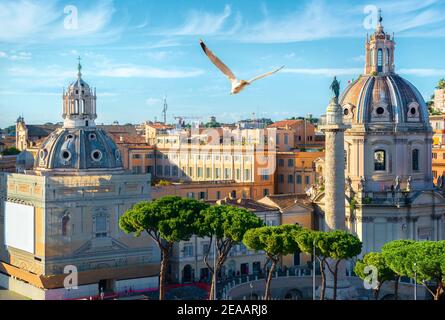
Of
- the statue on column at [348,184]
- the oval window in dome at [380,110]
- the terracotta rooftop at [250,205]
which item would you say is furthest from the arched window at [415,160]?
the terracotta rooftop at [250,205]

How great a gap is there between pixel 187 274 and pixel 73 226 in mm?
5783

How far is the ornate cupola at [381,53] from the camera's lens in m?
43.0

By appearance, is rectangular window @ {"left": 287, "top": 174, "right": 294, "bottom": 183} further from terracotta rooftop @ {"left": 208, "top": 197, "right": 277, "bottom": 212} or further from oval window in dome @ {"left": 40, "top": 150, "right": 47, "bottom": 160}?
oval window in dome @ {"left": 40, "top": 150, "right": 47, "bottom": 160}

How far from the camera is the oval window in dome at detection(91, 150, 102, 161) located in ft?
138

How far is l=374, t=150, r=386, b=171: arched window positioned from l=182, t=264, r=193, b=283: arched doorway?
33.4 feet

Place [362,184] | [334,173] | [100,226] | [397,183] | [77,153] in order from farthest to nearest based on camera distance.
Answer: [77,153], [362,184], [397,183], [100,226], [334,173]

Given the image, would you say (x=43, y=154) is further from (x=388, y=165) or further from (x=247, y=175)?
(x=388, y=165)

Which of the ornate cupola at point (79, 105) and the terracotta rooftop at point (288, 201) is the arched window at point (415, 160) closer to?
the terracotta rooftop at point (288, 201)

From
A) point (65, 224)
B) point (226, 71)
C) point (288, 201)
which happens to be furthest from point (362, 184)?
point (226, 71)

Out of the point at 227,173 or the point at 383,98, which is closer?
the point at 383,98

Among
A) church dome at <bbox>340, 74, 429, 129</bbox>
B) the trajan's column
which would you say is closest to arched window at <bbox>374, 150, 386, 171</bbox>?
church dome at <bbox>340, 74, 429, 129</bbox>

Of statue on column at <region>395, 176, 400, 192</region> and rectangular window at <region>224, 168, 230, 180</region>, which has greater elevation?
rectangular window at <region>224, 168, 230, 180</region>

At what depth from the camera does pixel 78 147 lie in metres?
42.0

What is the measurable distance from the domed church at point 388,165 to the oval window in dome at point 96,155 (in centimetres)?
1190
